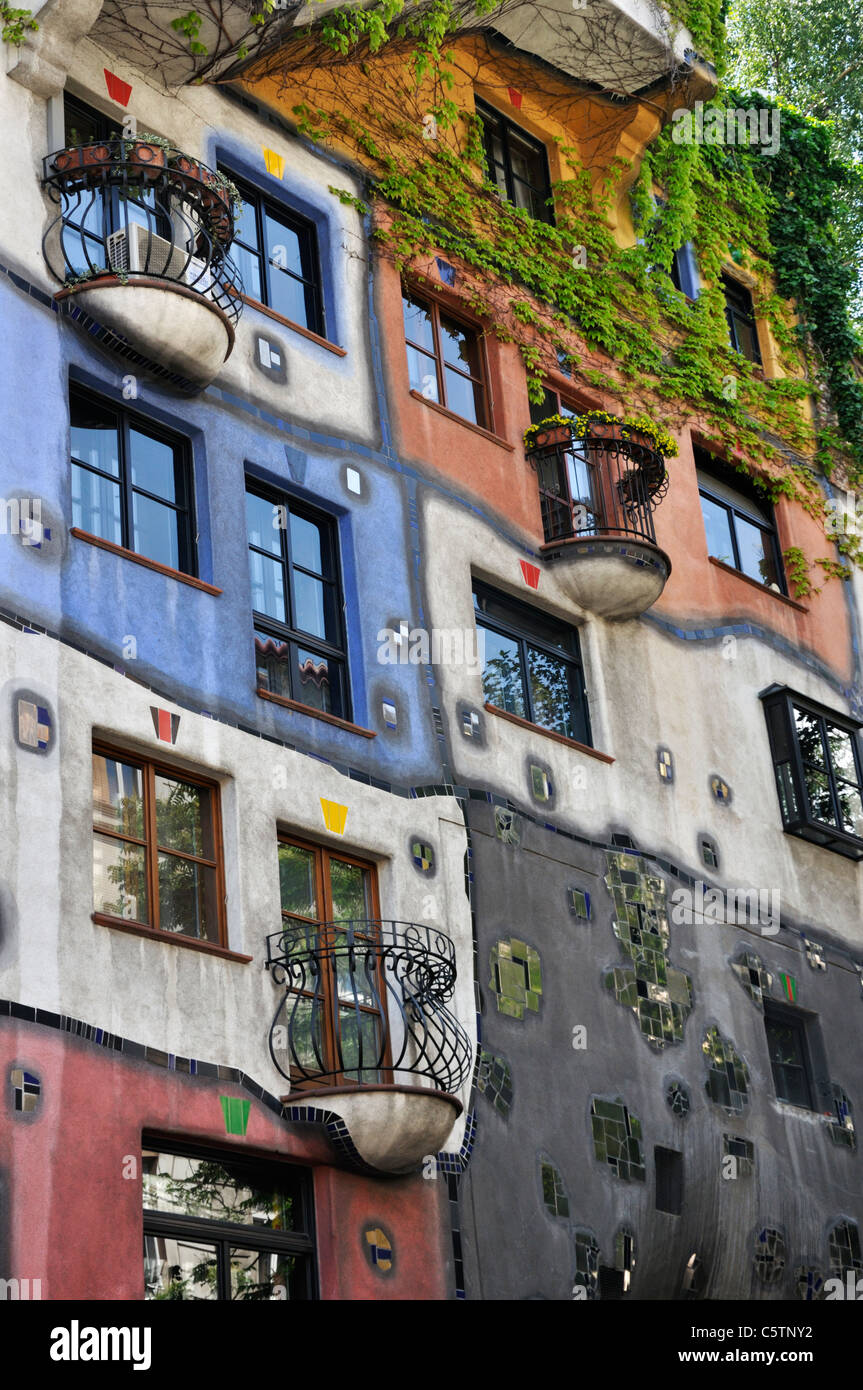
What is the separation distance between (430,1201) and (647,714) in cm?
607

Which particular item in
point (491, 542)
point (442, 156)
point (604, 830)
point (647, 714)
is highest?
point (442, 156)

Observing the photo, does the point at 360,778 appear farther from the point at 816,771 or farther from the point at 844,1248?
the point at 816,771

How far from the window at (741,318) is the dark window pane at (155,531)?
425 inches

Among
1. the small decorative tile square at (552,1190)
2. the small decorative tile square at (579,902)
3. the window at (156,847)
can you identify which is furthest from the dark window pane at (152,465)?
the small decorative tile square at (552,1190)

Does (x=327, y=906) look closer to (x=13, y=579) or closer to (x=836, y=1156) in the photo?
(x=13, y=579)

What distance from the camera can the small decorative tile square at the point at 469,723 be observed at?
53.6 ft

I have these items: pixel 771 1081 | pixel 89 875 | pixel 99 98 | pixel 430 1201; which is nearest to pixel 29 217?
pixel 99 98

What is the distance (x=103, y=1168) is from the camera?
11.9 metres

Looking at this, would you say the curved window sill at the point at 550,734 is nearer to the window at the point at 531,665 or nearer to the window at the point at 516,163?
the window at the point at 531,665

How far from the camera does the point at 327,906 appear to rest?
1456 centimetres

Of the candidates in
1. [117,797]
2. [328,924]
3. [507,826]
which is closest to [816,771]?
[507,826]

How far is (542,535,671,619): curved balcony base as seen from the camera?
60.0 feet

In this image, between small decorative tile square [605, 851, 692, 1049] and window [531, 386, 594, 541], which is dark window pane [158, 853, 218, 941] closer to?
small decorative tile square [605, 851, 692, 1049]

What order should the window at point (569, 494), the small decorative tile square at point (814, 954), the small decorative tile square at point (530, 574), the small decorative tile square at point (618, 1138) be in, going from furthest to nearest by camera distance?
the small decorative tile square at point (814, 954) → the window at point (569, 494) → the small decorative tile square at point (530, 574) → the small decorative tile square at point (618, 1138)
